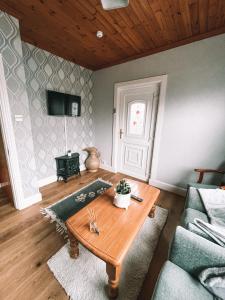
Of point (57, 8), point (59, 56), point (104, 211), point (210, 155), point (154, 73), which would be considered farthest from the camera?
point (59, 56)

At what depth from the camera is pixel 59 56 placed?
270 centimetres

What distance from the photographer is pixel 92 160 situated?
139 inches

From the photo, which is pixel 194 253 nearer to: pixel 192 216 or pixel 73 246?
pixel 192 216

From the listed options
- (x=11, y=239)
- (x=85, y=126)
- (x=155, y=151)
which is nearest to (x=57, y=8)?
(x=85, y=126)

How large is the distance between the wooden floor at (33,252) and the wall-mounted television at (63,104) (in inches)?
65.4

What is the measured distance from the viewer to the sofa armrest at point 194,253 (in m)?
0.85

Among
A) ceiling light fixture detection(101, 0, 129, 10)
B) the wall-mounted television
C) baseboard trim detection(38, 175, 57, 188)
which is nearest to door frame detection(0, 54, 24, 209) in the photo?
baseboard trim detection(38, 175, 57, 188)

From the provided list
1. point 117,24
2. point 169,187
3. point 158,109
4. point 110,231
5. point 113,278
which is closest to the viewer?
point 113,278

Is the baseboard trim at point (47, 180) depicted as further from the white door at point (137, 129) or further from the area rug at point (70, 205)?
the white door at point (137, 129)

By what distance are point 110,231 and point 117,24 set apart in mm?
2439

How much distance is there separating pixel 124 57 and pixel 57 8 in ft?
4.96

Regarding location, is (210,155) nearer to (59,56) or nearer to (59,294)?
(59,294)

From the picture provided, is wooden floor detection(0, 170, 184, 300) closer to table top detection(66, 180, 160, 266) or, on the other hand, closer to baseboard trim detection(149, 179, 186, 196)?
baseboard trim detection(149, 179, 186, 196)

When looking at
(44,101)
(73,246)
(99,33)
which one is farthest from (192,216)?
(44,101)
